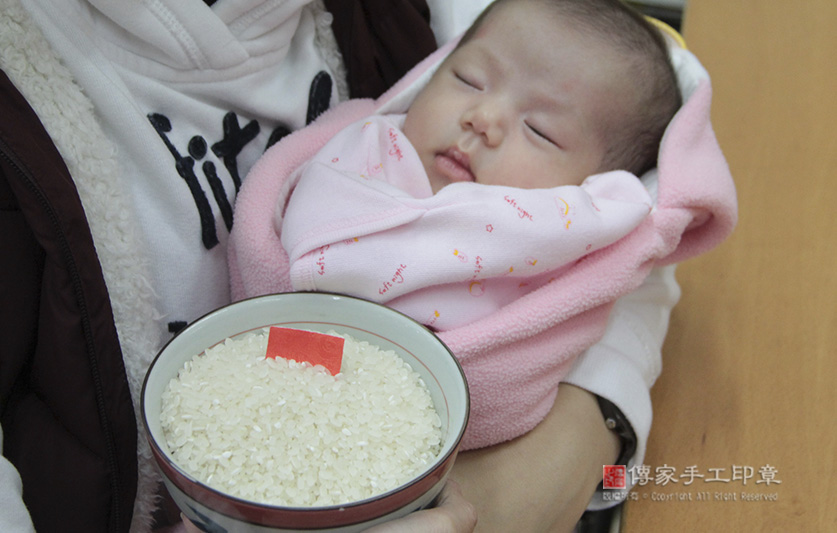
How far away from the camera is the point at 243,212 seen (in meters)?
0.86

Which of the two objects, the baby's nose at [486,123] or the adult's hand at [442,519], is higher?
the baby's nose at [486,123]

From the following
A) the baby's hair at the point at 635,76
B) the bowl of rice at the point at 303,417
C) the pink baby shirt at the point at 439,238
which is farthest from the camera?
the baby's hair at the point at 635,76

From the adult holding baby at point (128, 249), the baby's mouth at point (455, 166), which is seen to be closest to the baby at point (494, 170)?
the baby's mouth at point (455, 166)

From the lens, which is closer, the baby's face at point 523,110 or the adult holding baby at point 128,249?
the adult holding baby at point 128,249

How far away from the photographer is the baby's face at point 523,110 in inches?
38.6

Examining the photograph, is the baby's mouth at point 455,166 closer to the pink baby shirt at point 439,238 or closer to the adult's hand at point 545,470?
the pink baby shirt at point 439,238

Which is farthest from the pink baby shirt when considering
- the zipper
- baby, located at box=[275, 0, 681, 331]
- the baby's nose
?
the zipper

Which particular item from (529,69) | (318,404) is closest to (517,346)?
(318,404)

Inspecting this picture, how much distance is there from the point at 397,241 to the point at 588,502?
45 cm

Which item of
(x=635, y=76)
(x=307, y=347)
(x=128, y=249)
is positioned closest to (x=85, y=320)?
(x=128, y=249)

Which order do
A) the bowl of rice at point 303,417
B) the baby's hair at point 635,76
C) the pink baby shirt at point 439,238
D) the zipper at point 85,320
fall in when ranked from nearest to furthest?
the bowl of rice at point 303,417 → the zipper at point 85,320 → the pink baby shirt at point 439,238 → the baby's hair at point 635,76

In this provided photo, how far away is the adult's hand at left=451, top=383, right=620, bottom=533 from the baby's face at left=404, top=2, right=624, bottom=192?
34cm

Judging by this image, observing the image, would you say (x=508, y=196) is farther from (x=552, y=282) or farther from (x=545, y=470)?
(x=545, y=470)

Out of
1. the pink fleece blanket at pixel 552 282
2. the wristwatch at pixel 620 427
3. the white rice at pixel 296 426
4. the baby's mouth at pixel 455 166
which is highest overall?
the white rice at pixel 296 426
